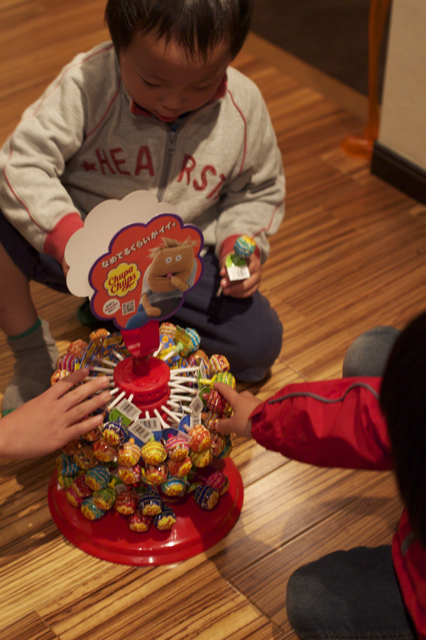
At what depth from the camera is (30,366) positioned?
1181mm

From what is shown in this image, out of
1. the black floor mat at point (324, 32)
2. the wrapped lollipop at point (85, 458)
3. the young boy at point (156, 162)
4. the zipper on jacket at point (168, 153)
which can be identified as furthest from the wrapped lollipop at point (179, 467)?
the black floor mat at point (324, 32)

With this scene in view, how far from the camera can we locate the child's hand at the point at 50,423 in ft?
2.92

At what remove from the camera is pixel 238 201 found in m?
1.22

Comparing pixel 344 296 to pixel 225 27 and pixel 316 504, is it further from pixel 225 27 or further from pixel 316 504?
pixel 225 27

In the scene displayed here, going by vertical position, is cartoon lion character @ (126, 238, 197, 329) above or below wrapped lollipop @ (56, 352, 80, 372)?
above

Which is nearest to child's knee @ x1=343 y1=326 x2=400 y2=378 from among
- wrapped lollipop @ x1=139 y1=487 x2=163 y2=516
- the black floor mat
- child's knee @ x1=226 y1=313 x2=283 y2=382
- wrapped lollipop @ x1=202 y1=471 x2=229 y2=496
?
child's knee @ x1=226 y1=313 x2=283 y2=382

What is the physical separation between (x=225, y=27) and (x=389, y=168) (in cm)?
94

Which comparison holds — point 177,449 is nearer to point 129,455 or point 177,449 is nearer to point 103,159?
point 129,455

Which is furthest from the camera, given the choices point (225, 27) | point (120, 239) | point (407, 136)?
point (407, 136)

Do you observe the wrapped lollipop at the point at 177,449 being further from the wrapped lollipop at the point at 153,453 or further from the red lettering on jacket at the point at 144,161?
the red lettering on jacket at the point at 144,161

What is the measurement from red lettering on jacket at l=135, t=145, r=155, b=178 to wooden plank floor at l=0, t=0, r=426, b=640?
39 centimetres

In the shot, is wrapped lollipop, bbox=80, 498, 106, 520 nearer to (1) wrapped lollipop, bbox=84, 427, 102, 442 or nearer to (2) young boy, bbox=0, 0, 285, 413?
(1) wrapped lollipop, bbox=84, 427, 102, 442

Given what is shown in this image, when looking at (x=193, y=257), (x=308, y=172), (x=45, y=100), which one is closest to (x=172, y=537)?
(x=193, y=257)

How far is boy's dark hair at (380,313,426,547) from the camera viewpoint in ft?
2.03
